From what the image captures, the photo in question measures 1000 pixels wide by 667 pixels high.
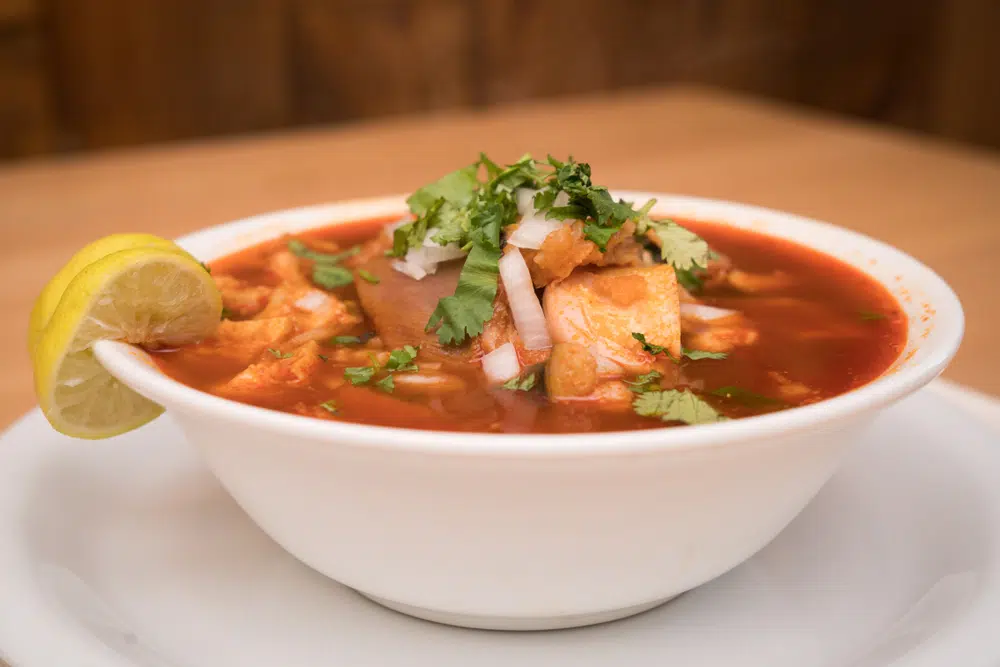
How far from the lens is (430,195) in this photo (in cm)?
222

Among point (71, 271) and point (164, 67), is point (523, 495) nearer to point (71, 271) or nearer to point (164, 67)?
point (71, 271)

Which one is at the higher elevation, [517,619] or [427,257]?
[427,257]

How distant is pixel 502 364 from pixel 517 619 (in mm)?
408

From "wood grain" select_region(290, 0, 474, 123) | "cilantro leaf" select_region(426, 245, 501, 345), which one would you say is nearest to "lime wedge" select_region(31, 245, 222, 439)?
"cilantro leaf" select_region(426, 245, 501, 345)

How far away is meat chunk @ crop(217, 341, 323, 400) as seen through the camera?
5.89 feet

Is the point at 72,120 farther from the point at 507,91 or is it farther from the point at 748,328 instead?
the point at 748,328

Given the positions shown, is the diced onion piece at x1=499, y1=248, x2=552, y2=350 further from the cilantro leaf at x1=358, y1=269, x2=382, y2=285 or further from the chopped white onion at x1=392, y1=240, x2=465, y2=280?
the cilantro leaf at x1=358, y1=269, x2=382, y2=285

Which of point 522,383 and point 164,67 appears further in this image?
point 164,67

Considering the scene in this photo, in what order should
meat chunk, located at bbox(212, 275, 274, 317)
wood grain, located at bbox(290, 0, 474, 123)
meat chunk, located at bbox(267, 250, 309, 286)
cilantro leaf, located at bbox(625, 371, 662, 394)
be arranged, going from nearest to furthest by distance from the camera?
cilantro leaf, located at bbox(625, 371, 662, 394)
meat chunk, located at bbox(212, 275, 274, 317)
meat chunk, located at bbox(267, 250, 309, 286)
wood grain, located at bbox(290, 0, 474, 123)

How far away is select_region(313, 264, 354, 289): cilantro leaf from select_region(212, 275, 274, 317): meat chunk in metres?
0.10

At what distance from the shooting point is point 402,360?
6.15 ft

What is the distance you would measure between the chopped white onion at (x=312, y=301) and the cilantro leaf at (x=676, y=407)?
694mm

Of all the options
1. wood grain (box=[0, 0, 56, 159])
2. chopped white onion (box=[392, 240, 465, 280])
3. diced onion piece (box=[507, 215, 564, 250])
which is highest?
diced onion piece (box=[507, 215, 564, 250])

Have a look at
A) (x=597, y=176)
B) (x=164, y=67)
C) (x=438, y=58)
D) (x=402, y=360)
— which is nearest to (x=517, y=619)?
(x=402, y=360)
